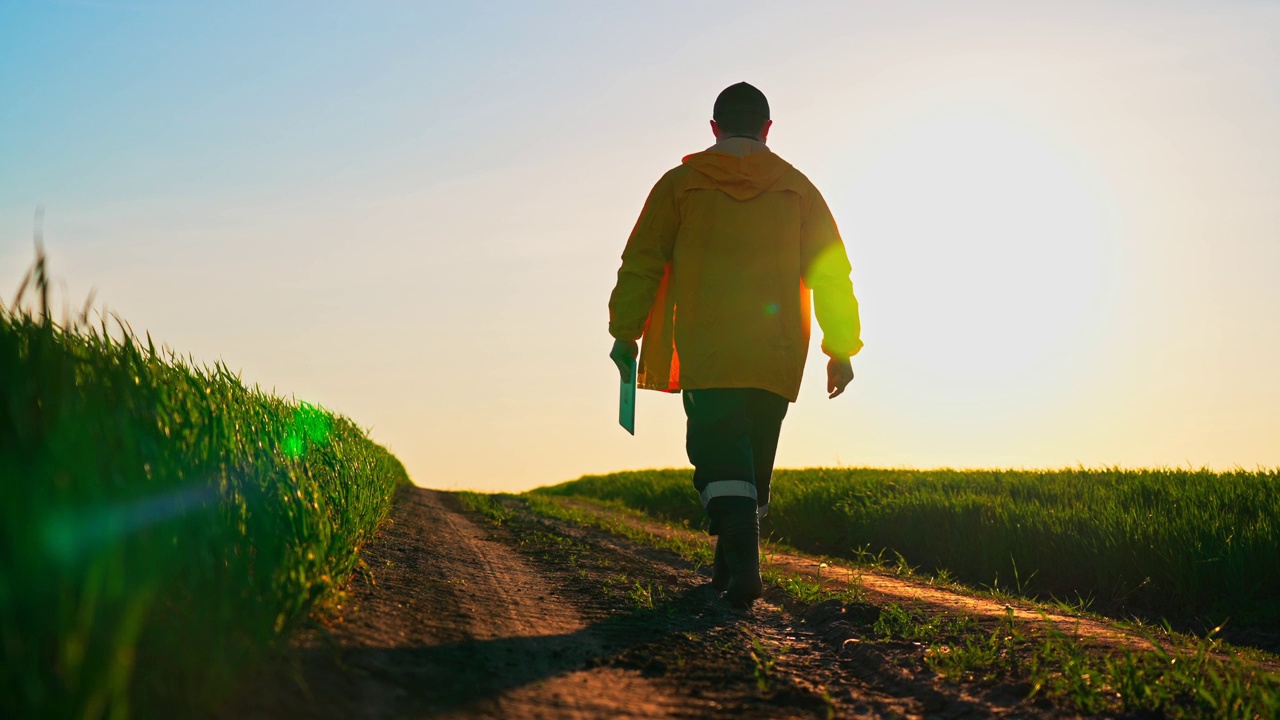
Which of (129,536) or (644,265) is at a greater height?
(644,265)

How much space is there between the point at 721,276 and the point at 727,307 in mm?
162

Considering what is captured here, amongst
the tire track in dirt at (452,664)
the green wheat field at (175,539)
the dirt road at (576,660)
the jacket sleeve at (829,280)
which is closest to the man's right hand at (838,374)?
the jacket sleeve at (829,280)

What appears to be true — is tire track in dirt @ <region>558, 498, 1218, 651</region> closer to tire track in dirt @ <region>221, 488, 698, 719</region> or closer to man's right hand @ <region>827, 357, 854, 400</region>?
man's right hand @ <region>827, 357, 854, 400</region>

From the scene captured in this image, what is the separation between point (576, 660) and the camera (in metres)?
2.94

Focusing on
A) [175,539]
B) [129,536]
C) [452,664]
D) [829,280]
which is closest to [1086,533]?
[829,280]

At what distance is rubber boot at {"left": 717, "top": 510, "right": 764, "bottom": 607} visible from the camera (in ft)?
13.5

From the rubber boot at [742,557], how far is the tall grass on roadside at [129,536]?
69.0 inches

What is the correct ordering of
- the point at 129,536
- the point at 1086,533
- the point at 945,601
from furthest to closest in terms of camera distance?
the point at 1086,533
the point at 945,601
the point at 129,536

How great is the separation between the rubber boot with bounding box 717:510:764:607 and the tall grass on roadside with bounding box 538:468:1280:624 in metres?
2.42

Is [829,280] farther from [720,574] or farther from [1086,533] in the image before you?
[1086,533]

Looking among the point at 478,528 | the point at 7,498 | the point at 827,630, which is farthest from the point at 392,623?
the point at 478,528

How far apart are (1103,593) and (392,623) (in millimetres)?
5014

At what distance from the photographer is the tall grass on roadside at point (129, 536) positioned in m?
Result: 1.73

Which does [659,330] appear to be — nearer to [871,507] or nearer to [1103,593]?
[1103,593]
